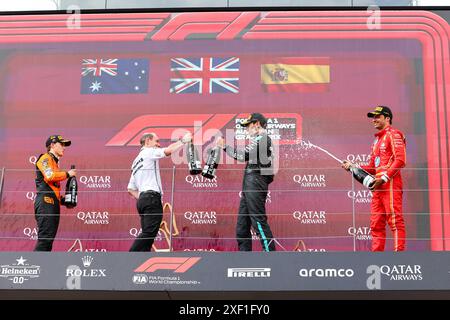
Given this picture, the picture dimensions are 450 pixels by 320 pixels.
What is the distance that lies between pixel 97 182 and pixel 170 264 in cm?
178

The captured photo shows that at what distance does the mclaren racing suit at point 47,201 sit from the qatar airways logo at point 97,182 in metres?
0.93

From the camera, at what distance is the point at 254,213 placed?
4.75 meters

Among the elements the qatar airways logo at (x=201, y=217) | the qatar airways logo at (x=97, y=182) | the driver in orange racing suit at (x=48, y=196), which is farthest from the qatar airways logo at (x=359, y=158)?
the driver in orange racing suit at (x=48, y=196)

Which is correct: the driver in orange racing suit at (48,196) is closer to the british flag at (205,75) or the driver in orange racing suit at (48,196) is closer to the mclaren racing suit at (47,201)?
the mclaren racing suit at (47,201)

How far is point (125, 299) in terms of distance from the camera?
5.47m

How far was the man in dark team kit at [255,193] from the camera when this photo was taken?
4.74m

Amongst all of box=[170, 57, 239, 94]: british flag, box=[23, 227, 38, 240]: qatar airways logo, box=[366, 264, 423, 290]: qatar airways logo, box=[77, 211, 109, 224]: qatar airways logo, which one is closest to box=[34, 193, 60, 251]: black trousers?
box=[77, 211, 109, 224]: qatar airways logo

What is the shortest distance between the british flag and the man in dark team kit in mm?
1419

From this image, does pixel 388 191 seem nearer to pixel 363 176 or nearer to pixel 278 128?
pixel 363 176

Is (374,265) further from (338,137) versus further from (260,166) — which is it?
(338,137)

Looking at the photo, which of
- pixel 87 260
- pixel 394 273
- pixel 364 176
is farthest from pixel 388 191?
pixel 87 260

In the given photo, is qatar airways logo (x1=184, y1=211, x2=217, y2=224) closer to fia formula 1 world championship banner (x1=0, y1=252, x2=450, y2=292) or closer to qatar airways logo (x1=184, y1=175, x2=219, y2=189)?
qatar airways logo (x1=184, y1=175, x2=219, y2=189)

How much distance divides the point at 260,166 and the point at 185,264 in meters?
0.85
